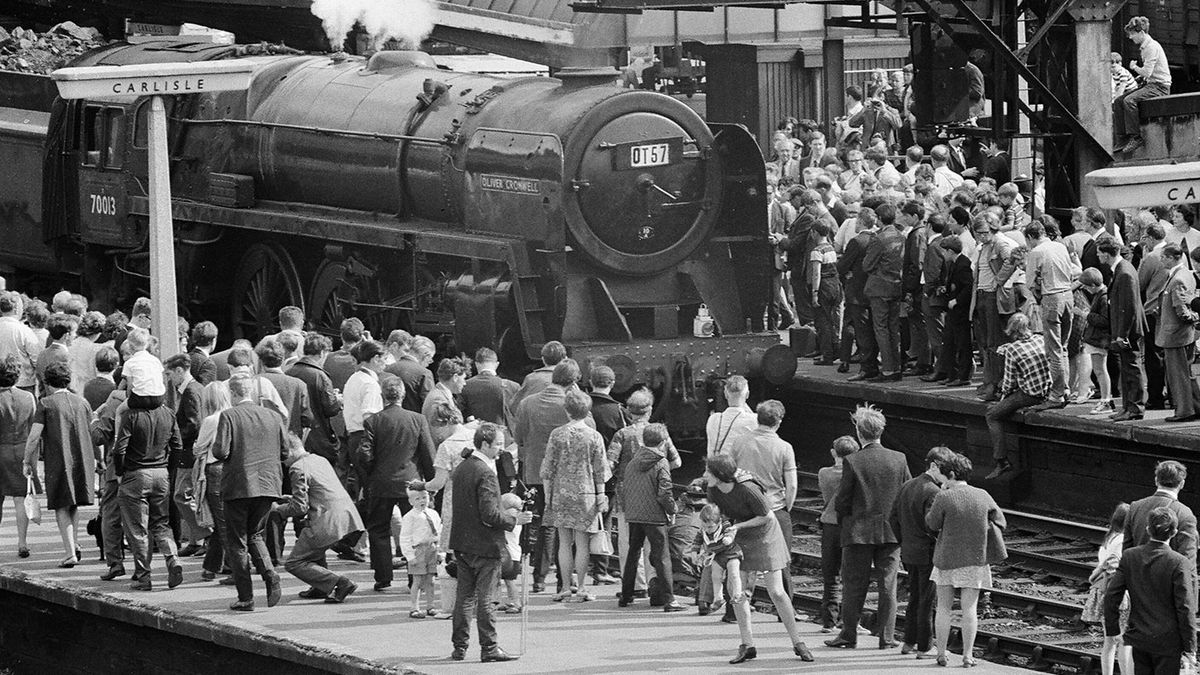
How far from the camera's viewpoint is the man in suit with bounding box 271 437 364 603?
42.4ft

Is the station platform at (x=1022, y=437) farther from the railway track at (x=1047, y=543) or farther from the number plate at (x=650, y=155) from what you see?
the number plate at (x=650, y=155)

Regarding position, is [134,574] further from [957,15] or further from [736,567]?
[957,15]

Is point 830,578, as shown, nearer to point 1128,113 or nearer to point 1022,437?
point 1022,437

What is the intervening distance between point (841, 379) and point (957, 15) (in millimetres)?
3883

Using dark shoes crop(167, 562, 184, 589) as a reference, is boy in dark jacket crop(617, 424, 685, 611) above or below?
above

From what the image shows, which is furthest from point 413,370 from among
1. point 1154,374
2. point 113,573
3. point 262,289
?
point 262,289

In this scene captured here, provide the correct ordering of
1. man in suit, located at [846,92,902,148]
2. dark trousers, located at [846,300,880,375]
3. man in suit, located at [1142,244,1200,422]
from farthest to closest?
man in suit, located at [846,92,902,148]
dark trousers, located at [846,300,880,375]
man in suit, located at [1142,244,1200,422]

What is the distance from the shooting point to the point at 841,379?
1902 centimetres

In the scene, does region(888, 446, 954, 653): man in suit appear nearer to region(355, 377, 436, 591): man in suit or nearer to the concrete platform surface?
the concrete platform surface

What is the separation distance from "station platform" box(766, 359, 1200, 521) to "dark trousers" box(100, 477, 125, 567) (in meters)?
7.07

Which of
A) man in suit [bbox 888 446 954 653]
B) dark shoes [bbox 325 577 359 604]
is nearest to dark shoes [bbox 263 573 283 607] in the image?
dark shoes [bbox 325 577 359 604]

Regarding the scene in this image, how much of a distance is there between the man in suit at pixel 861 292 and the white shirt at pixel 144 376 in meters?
6.81

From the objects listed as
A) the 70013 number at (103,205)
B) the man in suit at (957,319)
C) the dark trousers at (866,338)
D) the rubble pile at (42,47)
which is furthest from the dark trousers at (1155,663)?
the rubble pile at (42,47)

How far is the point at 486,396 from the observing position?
14.7m
